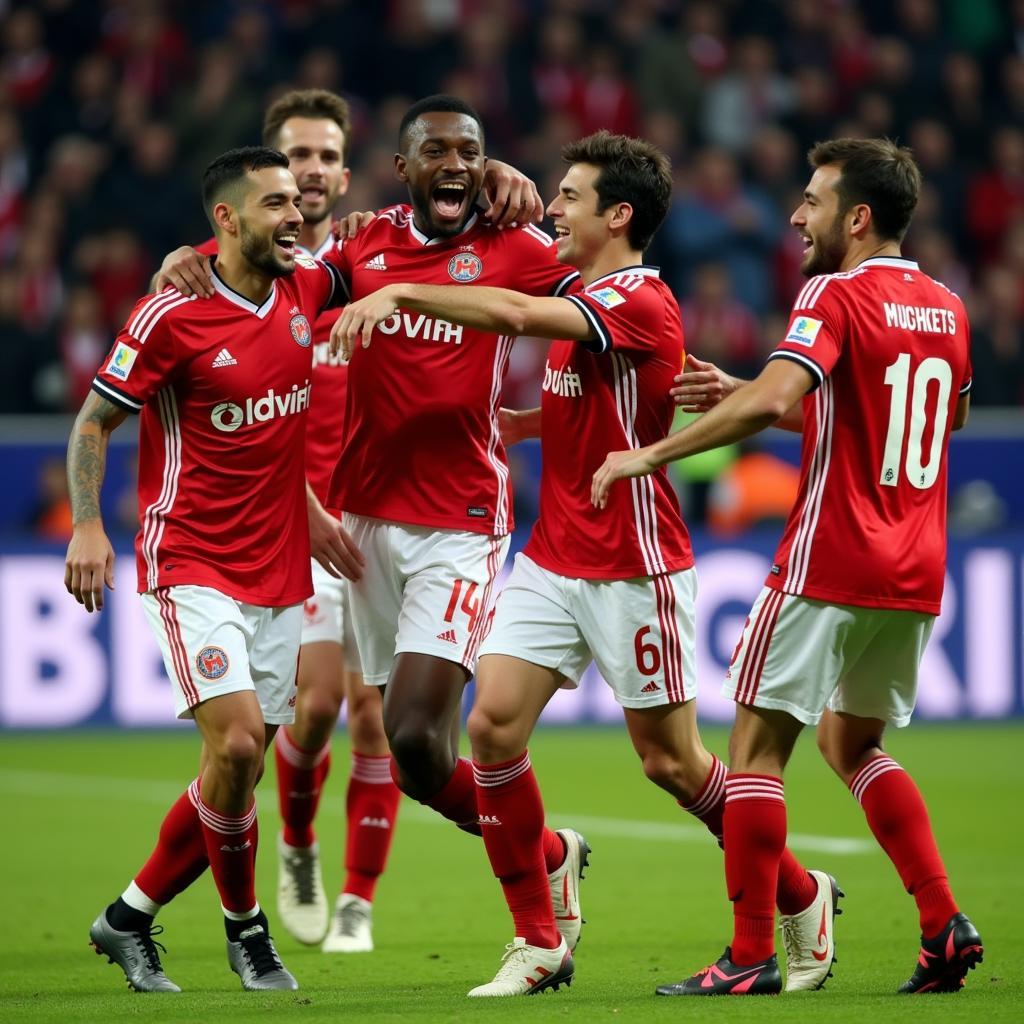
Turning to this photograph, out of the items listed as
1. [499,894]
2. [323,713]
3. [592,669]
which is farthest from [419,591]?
[592,669]

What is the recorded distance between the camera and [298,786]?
6.88 m

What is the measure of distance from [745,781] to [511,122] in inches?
456

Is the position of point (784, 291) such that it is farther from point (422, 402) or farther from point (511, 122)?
point (422, 402)

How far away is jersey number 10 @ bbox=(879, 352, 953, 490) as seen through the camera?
5180mm

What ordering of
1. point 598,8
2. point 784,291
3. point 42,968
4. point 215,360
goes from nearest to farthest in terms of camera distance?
point 215,360, point 42,968, point 784,291, point 598,8

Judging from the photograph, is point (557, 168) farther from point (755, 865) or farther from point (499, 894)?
point (755, 865)

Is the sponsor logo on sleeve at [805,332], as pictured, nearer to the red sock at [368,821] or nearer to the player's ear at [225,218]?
the player's ear at [225,218]

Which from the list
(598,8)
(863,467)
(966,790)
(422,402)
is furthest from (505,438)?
(598,8)

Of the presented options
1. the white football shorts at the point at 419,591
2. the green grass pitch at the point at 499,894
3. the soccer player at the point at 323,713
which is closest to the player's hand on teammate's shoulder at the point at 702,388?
the white football shorts at the point at 419,591

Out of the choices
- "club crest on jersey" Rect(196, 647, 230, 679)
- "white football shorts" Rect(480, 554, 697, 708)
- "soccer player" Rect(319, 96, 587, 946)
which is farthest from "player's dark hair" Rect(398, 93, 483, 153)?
"club crest on jersey" Rect(196, 647, 230, 679)

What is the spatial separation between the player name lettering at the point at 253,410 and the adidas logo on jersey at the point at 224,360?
0.37ft

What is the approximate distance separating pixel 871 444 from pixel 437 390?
144 cm

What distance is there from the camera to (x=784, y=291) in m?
15.5

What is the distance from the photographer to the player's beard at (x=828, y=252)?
5.36 metres
